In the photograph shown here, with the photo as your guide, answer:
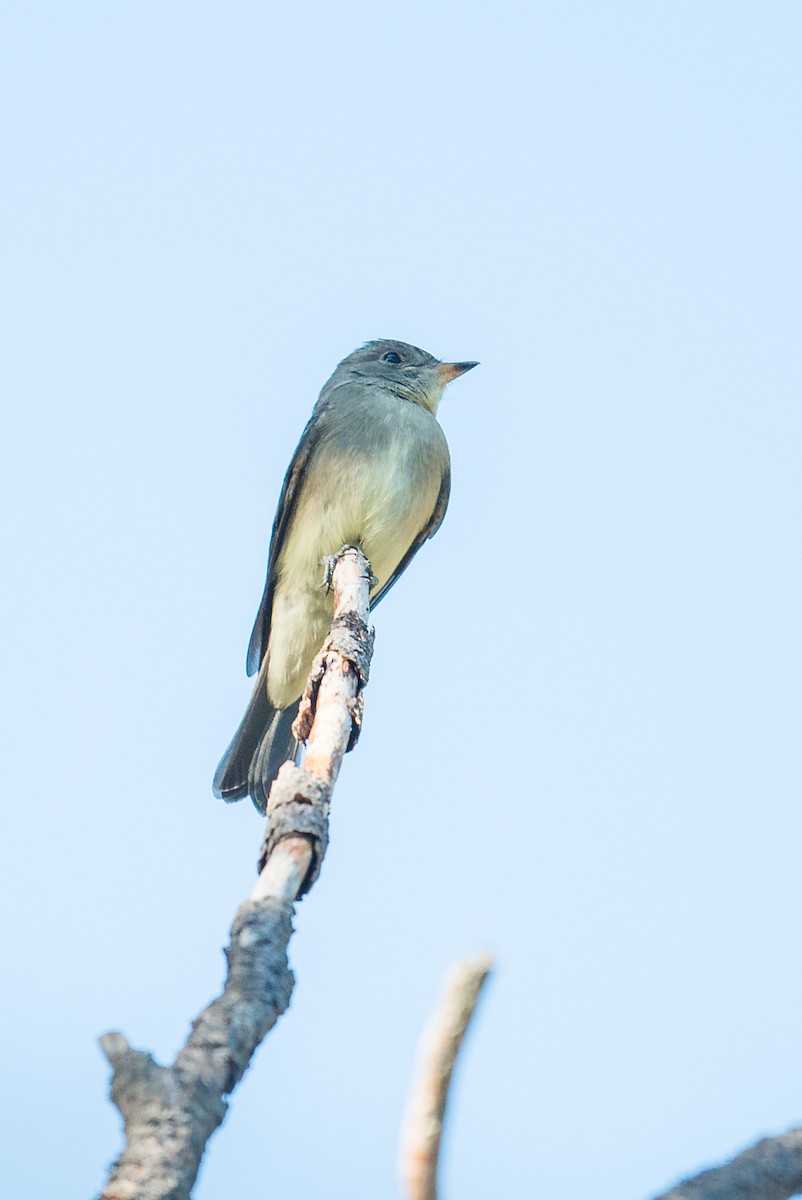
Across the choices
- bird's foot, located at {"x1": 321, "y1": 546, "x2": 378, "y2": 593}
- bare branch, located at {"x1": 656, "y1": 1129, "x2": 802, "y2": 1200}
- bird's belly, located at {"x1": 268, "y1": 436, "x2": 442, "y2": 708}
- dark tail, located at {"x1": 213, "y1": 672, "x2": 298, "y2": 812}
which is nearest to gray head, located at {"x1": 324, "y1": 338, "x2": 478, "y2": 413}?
bird's belly, located at {"x1": 268, "y1": 436, "x2": 442, "y2": 708}

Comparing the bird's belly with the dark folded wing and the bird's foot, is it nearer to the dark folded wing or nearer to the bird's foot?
the bird's foot

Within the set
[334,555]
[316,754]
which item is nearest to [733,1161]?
[316,754]

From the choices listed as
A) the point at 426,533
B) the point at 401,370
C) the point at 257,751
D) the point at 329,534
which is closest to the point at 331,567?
the point at 329,534

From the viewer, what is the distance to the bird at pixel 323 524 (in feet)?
23.3

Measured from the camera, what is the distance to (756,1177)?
5.74ft

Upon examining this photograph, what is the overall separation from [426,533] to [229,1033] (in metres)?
5.93

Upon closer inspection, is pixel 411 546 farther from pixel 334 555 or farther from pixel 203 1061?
pixel 203 1061

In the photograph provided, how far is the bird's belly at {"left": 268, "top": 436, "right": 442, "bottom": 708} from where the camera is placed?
7105mm

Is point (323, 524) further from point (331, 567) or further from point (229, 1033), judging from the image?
point (229, 1033)

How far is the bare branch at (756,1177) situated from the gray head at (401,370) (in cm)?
633

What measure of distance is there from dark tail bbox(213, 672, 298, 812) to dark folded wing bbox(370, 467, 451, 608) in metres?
0.87

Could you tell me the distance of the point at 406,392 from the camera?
7.91 m

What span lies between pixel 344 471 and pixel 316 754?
388 centimetres

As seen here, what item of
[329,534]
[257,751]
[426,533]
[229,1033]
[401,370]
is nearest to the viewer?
[229,1033]
